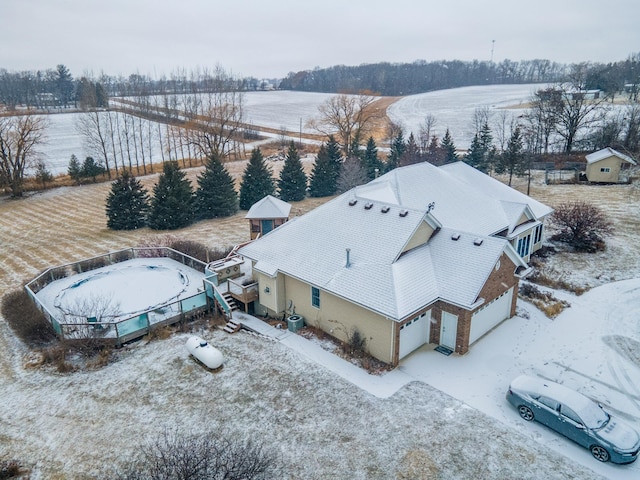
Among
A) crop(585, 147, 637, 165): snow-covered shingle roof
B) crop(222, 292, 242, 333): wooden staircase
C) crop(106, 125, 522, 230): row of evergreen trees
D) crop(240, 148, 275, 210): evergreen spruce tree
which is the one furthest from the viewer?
crop(585, 147, 637, 165): snow-covered shingle roof

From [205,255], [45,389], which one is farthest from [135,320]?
[205,255]

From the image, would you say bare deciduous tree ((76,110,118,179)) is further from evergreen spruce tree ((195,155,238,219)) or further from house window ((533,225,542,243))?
house window ((533,225,542,243))

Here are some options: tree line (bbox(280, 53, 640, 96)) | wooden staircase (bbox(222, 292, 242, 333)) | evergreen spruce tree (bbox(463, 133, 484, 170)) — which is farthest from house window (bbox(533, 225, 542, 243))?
tree line (bbox(280, 53, 640, 96))

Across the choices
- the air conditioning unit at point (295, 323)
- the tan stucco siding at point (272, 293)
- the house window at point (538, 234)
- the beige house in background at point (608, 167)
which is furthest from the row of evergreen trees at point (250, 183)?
the air conditioning unit at point (295, 323)

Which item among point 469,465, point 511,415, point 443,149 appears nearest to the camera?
point 469,465

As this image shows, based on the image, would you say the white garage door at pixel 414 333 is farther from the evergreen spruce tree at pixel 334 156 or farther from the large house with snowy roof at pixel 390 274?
the evergreen spruce tree at pixel 334 156

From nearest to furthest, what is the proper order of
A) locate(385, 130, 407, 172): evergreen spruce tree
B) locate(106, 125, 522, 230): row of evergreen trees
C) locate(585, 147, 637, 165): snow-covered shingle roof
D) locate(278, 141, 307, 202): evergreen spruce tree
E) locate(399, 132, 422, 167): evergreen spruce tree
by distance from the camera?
locate(106, 125, 522, 230): row of evergreen trees
locate(585, 147, 637, 165): snow-covered shingle roof
locate(278, 141, 307, 202): evergreen spruce tree
locate(399, 132, 422, 167): evergreen spruce tree
locate(385, 130, 407, 172): evergreen spruce tree

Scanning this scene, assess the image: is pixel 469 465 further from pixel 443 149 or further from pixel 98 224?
pixel 443 149

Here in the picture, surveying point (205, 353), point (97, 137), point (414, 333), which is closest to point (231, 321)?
point (205, 353)
